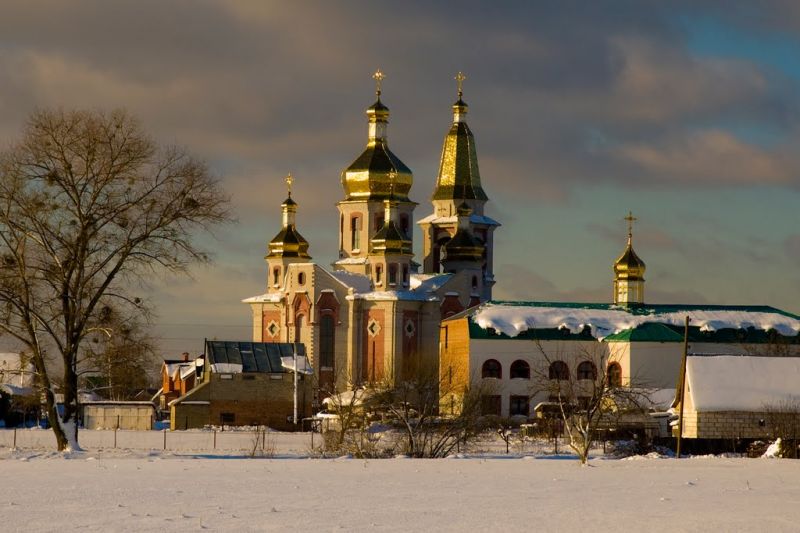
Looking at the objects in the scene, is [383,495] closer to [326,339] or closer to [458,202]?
[326,339]

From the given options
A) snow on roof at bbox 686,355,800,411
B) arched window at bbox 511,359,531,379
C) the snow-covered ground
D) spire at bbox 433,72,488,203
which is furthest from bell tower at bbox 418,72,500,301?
the snow-covered ground

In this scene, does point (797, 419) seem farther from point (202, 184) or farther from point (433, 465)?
point (202, 184)

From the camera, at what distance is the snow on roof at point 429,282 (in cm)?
10106

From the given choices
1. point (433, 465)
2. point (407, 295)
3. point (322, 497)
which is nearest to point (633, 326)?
point (407, 295)

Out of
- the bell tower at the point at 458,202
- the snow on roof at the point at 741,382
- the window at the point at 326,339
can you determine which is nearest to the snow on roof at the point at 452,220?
the bell tower at the point at 458,202

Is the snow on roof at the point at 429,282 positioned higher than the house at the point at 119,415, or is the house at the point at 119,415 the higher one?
the snow on roof at the point at 429,282

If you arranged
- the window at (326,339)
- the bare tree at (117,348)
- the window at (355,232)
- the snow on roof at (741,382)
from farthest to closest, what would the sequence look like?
the window at (355,232), the window at (326,339), the snow on roof at (741,382), the bare tree at (117,348)

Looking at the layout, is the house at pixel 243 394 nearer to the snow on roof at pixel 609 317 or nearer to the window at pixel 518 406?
the window at pixel 518 406

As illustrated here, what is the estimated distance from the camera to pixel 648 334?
284 ft

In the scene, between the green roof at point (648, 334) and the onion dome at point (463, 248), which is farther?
the onion dome at point (463, 248)

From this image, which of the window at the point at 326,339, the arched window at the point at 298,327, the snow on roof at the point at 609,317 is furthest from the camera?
the arched window at the point at 298,327

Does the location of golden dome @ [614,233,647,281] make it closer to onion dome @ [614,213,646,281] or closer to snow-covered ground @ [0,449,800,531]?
onion dome @ [614,213,646,281]

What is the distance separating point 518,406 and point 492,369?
2426 millimetres

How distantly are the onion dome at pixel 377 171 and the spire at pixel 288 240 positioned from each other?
404cm
